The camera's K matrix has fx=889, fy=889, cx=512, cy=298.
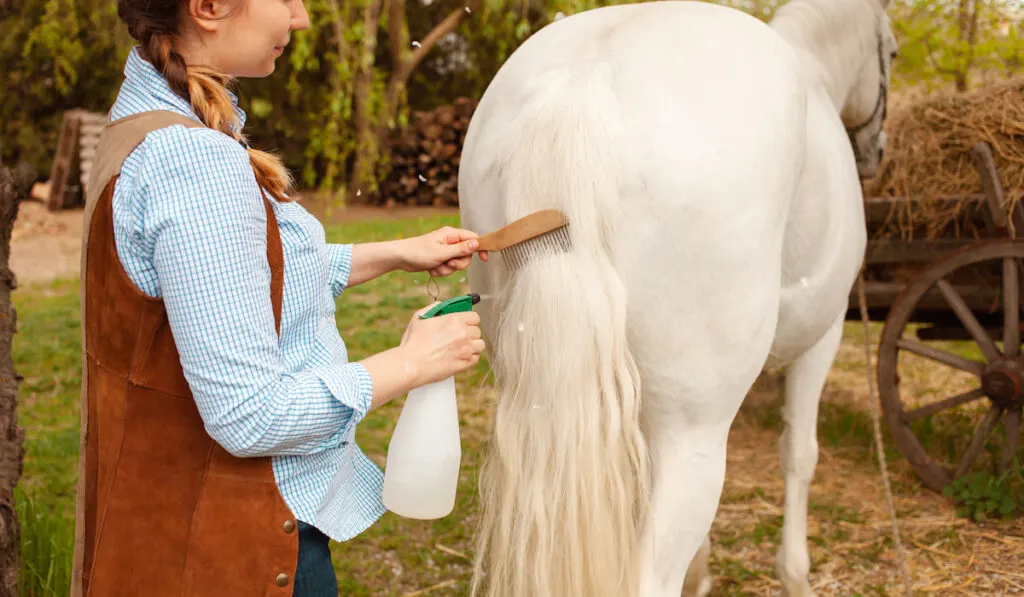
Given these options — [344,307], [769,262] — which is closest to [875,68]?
[769,262]

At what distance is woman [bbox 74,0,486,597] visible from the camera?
108 cm

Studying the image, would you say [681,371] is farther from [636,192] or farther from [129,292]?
[129,292]

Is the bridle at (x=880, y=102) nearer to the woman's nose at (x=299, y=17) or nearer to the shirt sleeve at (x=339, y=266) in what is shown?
the shirt sleeve at (x=339, y=266)

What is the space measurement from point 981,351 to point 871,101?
1.08m

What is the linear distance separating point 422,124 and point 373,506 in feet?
31.2

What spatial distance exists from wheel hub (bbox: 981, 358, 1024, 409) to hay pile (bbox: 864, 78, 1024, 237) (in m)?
0.57

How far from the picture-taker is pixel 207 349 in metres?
1.07

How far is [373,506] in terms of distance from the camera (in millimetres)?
1452

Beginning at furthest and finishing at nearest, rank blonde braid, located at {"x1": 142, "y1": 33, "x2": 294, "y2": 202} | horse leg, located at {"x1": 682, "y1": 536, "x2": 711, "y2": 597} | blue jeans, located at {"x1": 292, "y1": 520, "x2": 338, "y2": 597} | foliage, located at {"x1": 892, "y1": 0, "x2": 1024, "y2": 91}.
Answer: foliage, located at {"x1": 892, "y1": 0, "x2": 1024, "y2": 91}, horse leg, located at {"x1": 682, "y1": 536, "x2": 711, "y2": 597}, blue jeans, located at {"x1": 292, "y1": 520, "x2": 338, "y2": 597}, blonde braid, located at {"x1": 142, "y1": 33, "x2": 294, "y2": 202}

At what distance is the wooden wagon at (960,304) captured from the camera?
3.18 m

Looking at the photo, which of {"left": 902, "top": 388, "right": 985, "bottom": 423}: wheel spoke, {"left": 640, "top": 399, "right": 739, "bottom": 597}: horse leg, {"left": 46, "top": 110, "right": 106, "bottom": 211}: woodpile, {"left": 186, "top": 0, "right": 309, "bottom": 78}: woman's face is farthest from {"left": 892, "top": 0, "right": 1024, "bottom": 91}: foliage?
{"left": 46, "top": 110, "right": 106, "bottom": 211}: woodpile

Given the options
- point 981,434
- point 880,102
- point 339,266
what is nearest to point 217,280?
point 339,266

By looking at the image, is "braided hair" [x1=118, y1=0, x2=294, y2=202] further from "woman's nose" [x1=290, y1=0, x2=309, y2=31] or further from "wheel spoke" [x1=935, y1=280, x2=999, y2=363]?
"wheel spoke" [x1=935, y1=280, x2=999, y2=363]

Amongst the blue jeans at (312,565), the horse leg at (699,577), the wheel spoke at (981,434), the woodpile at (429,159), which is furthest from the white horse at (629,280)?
the woodpile at (429,159)
